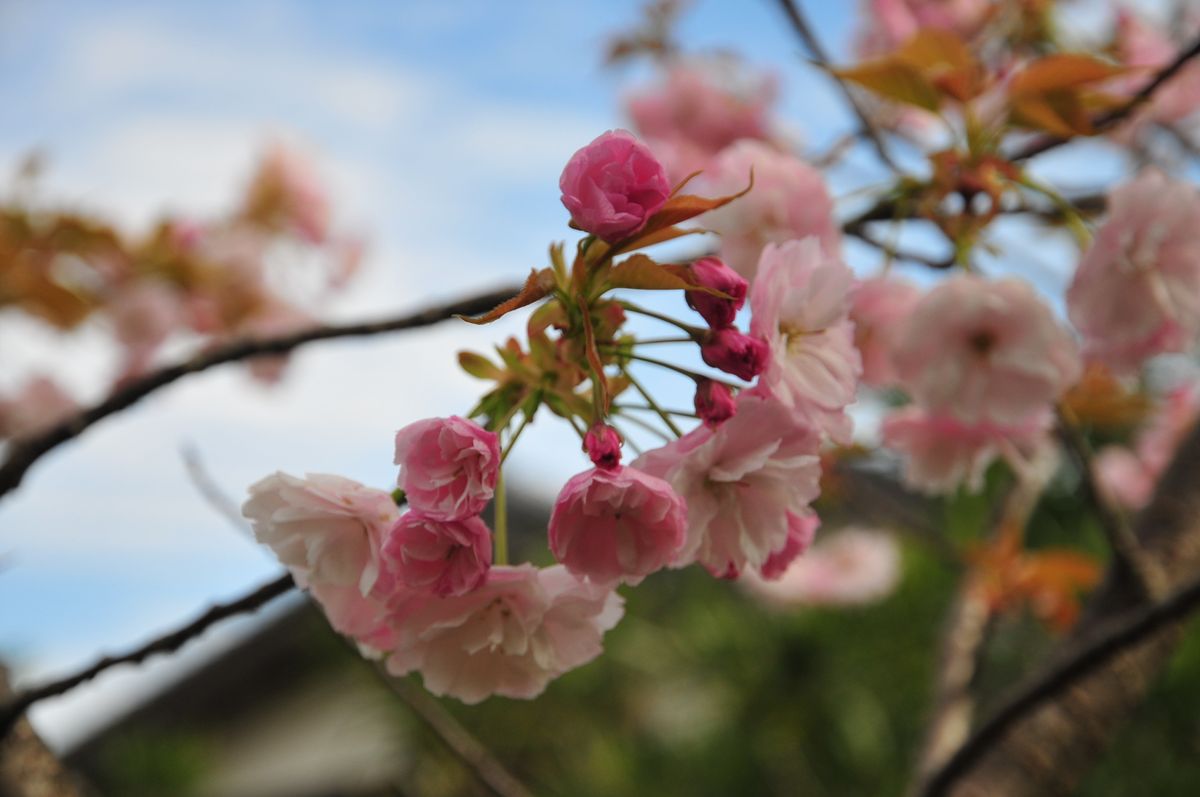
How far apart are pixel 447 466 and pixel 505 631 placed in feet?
0.36

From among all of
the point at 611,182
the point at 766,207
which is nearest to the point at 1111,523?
the point at 766,207

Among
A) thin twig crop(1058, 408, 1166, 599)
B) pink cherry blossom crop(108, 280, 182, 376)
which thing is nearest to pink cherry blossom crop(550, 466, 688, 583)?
thin twig crop(1058, 408, 1166, 599)

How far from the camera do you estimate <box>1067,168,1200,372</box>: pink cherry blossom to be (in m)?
0.66

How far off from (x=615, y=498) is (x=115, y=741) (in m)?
5.53

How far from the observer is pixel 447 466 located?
15.7 inches

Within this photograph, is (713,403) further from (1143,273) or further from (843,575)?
(843,575)

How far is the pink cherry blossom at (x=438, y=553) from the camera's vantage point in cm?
40

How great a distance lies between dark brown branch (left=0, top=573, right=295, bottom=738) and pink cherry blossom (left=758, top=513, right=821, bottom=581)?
0.25m

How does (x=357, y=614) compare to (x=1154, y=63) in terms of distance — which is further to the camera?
(x=1154, y=63)

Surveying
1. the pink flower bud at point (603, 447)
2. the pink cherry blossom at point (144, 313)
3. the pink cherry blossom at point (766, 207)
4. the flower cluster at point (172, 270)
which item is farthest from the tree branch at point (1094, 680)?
the pink cherry blossom at point (144, 313)

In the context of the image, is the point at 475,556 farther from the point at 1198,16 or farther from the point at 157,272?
the point at 1198,16

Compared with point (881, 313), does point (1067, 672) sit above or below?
below

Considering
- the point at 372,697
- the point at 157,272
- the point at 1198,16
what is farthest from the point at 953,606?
the point at 372,697

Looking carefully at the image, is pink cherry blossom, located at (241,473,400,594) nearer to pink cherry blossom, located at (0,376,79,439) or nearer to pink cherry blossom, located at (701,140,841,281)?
pink cherry blossom, located at (701,140,841,281)
